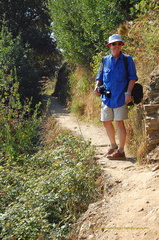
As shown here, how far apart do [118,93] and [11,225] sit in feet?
8.59

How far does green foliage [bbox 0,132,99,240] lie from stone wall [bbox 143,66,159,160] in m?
0.97

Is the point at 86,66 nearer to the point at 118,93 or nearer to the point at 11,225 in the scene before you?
the point at 118,93

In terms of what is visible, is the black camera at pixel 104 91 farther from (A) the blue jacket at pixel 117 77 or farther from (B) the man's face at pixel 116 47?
(B) the man's face at pixel 116 47

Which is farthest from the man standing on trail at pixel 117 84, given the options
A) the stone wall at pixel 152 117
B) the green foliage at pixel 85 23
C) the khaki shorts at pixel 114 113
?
the green foliage at pixel 85 23

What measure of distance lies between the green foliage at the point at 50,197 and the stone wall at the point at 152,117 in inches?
38.1

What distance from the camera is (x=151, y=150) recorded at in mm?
5043

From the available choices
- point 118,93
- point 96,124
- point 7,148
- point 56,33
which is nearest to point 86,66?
point 56,33

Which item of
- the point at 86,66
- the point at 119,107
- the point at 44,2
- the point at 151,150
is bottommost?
the point at 151,150

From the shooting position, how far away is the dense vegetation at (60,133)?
4.42 m

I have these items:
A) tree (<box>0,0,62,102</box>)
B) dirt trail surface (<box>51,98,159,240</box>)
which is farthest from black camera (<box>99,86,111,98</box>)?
tree (<box>0,0,62,102</box>)

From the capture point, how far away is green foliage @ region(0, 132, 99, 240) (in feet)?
13.3

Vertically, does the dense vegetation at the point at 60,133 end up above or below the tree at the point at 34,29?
below

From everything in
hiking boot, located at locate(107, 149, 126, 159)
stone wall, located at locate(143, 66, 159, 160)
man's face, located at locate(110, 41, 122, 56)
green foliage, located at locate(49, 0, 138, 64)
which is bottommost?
hiking boot, located at locate(107, 149, 126, 159)

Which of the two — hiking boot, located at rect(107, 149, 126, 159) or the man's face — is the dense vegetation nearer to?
hiking boot, located at rect(107, 149, 126, 159)
